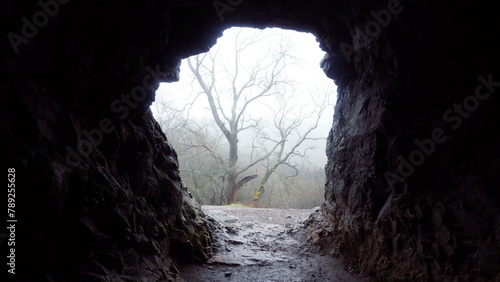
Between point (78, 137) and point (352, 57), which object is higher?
point (352, 57)

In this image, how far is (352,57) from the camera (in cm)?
655

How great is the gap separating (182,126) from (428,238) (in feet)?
50.2

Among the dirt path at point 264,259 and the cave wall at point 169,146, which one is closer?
the cave wall at point 169,146

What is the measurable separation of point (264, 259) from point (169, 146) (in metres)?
3.61

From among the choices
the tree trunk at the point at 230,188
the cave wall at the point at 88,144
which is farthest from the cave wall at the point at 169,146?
the tree trunk at the point at 230,188

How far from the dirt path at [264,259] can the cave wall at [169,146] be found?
443 millimetres

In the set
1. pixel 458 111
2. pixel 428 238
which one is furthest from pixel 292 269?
pixel 458 111

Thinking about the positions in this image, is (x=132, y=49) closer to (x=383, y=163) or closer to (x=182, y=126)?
(x=383, y=163)

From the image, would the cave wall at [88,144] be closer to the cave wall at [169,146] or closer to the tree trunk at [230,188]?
the cave wall at [169,146]

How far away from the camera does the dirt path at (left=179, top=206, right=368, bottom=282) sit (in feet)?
17.3

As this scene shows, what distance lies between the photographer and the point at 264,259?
243 inches

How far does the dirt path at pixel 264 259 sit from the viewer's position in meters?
5.28

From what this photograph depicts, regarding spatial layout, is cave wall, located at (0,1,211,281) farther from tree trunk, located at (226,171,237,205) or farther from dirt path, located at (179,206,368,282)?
tree trunk, located at (226,171,237,205)

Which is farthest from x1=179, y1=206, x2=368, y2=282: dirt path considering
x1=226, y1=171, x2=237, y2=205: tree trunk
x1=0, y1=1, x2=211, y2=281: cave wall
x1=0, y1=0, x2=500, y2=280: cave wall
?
x1=226, y1=171, x2=237, y2=205: tree trunk
